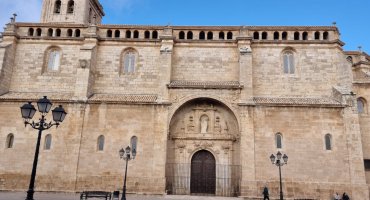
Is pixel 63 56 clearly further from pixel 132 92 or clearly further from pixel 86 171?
pixel 86 171

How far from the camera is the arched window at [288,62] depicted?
23330mm

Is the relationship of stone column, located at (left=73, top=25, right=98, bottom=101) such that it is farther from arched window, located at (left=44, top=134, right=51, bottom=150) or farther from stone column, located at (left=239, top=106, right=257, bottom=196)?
stone column, located at (left=239, top=106, right=257, bottom=196)

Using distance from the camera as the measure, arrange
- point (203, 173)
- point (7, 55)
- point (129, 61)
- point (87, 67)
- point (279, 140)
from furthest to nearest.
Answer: point (129, 61), point (7, 55), point (87, 67), point (203, 173), point (279, 140)

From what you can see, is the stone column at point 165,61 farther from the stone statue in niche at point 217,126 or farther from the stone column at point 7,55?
the stone column at point 7,55

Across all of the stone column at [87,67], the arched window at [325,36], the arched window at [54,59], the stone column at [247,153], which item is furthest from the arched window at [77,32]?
the arched window at [325,36]

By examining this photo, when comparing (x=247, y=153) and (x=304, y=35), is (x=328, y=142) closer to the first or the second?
(x=247, y=153)

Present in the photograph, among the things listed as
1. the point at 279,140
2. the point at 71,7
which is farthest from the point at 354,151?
the point at 71,7

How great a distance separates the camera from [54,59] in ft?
78.7

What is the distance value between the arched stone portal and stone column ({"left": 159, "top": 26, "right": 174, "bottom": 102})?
1661mm

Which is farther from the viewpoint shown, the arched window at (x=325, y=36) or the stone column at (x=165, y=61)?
the arched window at (x=325, y=36)

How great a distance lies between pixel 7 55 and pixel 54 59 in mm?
3132

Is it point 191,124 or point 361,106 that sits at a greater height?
point 361,106

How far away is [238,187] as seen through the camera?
21.1 metres

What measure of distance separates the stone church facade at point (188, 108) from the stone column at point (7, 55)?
0.32 ft
